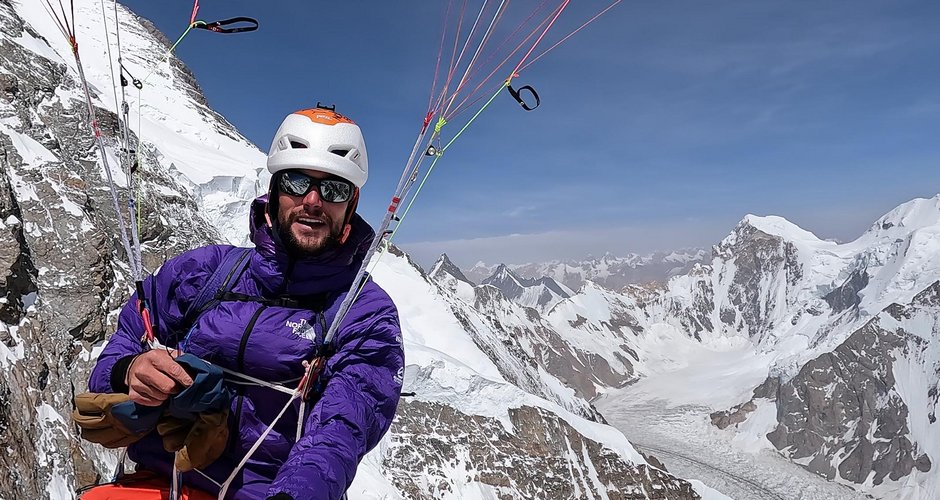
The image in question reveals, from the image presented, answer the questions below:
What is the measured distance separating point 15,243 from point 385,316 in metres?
18.2

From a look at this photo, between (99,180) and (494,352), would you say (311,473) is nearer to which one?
(99,180)

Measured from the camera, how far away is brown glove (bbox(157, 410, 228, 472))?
12.1ft

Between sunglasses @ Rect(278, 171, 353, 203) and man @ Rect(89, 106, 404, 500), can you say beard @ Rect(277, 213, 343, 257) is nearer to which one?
man @ Rect(89, 106, 404, 500)

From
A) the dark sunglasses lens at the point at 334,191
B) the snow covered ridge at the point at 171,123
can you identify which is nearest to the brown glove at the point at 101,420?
the dark sunglasses lens at the point at 334,191

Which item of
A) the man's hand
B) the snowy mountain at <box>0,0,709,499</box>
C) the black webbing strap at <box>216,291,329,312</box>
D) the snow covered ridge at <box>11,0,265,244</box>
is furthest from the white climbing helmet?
the snow covered ridge at <box>11,0,265,244</box>

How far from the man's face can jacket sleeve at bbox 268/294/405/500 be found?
0.73 metres

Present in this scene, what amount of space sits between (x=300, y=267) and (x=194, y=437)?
1371 millimetres

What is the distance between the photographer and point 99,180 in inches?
1243

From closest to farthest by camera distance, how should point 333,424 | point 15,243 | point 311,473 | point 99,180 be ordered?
point 311,473 < point 333,424 < point 15,243 < point 99,180

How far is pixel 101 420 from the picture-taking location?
3.59 meters

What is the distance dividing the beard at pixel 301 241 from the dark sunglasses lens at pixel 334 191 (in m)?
0.18

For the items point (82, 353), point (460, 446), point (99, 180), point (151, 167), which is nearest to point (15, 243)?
point (82, 353)

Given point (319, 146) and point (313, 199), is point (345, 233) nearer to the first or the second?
point (313, 199)

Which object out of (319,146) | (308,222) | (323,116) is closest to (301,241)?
(308,222)
